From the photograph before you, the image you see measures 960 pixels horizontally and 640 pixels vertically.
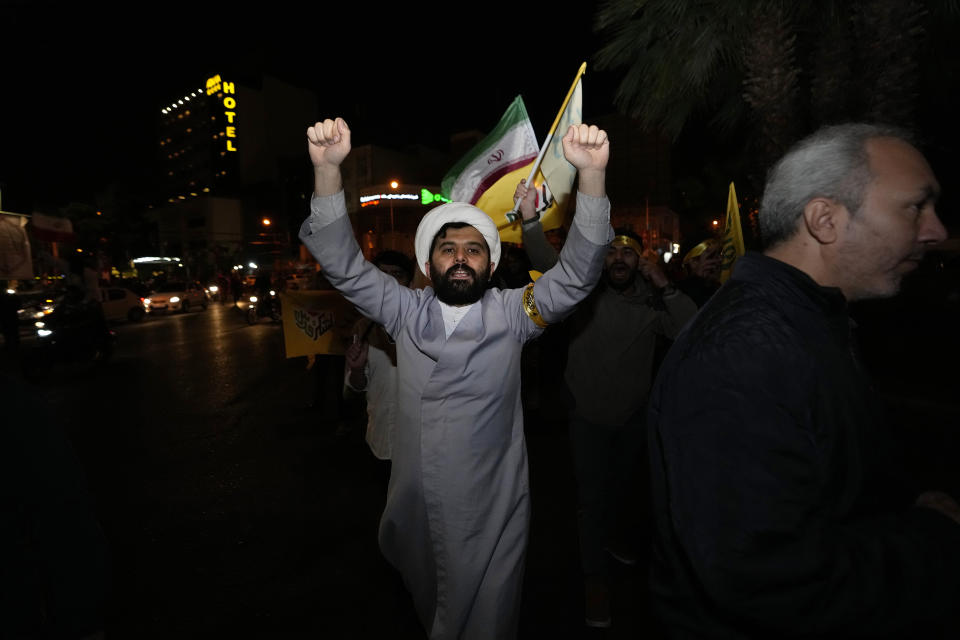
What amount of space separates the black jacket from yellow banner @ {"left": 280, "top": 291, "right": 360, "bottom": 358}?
5.96 m

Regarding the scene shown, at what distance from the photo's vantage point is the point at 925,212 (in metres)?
1.32

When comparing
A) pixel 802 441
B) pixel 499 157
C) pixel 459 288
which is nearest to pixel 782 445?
pixel 802 441

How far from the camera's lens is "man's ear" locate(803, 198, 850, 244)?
1308 millimetres

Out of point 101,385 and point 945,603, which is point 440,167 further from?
point 945,603

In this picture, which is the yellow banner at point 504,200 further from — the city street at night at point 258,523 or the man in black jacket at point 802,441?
the man in black jacket at point 802,441

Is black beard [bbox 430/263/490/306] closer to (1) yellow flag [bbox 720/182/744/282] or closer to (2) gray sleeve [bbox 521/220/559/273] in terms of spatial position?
(2) gray sleeve [bbox 521/220/559/273]

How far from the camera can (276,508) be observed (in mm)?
4617

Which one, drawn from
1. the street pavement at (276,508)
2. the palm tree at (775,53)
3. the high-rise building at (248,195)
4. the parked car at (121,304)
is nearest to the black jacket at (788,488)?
the street pavement at (276,508)

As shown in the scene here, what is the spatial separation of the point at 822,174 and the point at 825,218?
11 centimetres

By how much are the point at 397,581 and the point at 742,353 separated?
117 inches

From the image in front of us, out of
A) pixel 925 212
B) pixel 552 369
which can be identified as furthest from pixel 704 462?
pixel 552 369

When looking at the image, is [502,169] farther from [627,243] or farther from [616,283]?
[616,283]

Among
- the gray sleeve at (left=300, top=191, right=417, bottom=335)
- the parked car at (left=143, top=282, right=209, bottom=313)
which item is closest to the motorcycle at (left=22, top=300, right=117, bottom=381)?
the gray sleeve at (left=300, top=191, right=417, bottom=335)

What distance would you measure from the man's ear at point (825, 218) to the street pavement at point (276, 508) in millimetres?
1214
